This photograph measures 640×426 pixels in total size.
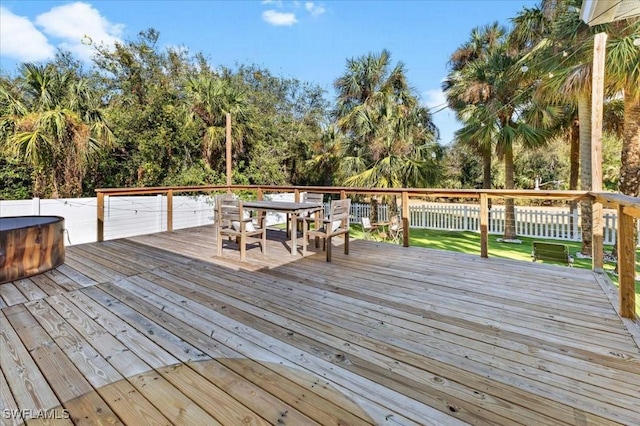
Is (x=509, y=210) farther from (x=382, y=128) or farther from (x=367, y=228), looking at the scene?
(x=382, y=128)

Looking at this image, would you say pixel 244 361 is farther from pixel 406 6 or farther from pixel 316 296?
pixel 406 6

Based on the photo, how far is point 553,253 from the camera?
6523 millimetres

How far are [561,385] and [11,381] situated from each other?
114 inches

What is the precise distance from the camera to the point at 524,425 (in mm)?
1415

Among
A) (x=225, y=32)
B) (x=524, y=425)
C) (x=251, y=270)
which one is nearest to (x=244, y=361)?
(x=524, y=425)

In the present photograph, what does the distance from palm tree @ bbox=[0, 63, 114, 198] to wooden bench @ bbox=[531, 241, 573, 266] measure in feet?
34.3

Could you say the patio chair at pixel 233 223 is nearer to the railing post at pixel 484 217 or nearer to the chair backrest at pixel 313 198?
the chair backrest at pixel 313 198

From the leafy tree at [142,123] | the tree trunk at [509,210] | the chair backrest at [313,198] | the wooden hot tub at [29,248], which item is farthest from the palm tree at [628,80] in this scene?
the leafy tree at [142,123]

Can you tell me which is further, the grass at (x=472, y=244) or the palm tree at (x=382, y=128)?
the palm tree at (x=382, y=128)

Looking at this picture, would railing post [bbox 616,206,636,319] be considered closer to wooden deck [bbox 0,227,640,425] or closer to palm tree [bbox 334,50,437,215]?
wooden deck [bbox 0,227,640,425]

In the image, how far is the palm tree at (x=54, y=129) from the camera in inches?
275

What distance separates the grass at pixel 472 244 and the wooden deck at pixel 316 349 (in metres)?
4.69

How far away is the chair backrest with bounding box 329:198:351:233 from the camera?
4.40 m

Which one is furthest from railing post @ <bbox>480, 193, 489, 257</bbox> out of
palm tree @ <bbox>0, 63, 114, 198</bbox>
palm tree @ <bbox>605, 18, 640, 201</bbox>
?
palm tree @ <bbox>0, 63, 114, 198</bbox>
